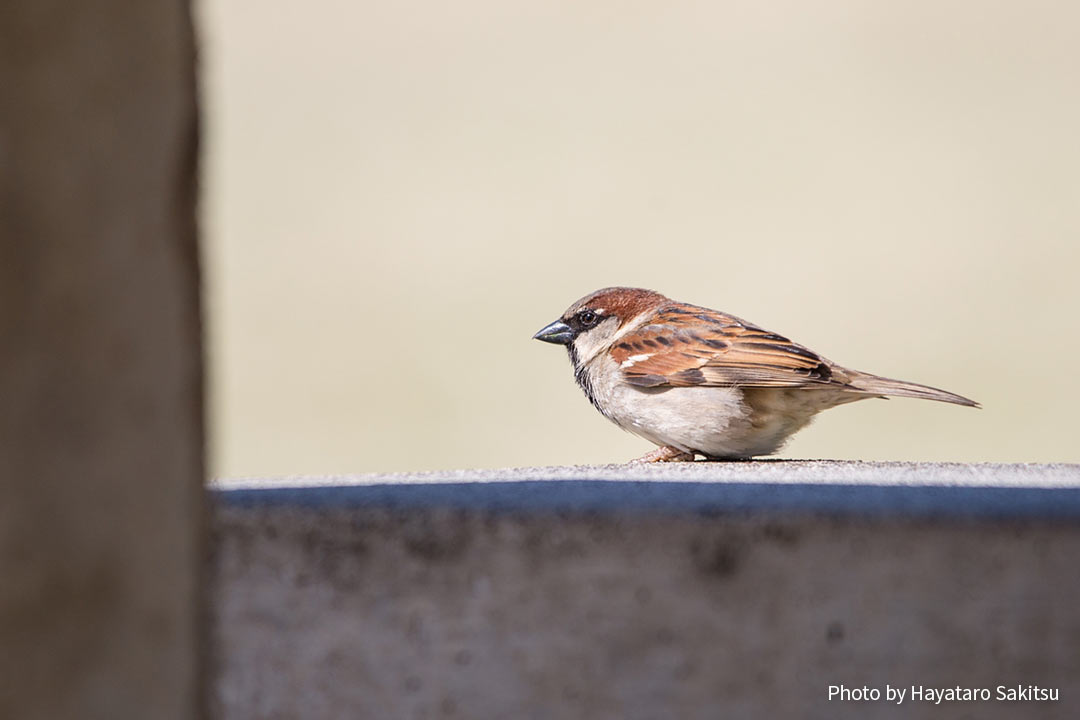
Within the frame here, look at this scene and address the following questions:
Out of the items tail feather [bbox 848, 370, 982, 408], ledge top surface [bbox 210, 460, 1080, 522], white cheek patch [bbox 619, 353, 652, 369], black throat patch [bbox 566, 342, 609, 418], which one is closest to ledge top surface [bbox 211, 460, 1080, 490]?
ledge top surface [bbox 210, 460, 1080, 522]

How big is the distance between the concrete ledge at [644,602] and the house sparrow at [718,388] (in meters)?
1.91

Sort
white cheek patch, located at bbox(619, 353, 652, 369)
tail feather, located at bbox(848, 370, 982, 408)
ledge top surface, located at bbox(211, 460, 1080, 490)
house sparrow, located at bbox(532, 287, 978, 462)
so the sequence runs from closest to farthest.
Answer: ledge top surface, located at bbox(211, 460, 1080, 490) → tail feather, located at bbox(848, 370, 982, 408) → house sparrow, located at bbox(532, 287, 978, 462) → white cheek patch, located at bbox(619, 353, 652, 369)

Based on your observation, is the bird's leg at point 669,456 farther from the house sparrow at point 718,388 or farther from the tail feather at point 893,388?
the tail feather at point 893,388

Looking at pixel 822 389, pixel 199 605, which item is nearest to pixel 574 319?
pixel 822 389

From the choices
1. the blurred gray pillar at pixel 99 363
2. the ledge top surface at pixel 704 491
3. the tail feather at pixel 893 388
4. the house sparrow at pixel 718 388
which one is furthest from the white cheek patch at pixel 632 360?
the blurred gray pillar at pixel 99 363

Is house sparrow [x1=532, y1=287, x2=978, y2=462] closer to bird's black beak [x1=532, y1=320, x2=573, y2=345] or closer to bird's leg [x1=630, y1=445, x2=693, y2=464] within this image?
bird's leg [x1=630, y1=445, x2=693, y2=464]

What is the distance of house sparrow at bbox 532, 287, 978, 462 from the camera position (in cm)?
392

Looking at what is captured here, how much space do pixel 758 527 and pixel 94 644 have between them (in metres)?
1.04

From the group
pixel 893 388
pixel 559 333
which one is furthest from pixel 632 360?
Result: pixel 893 388

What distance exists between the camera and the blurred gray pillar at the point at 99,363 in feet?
3.17

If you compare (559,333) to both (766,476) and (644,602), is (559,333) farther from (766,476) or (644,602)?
(644,602)

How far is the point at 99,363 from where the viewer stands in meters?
1.03

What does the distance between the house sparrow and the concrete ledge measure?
1.91 m

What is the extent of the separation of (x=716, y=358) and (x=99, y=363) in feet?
10.3
